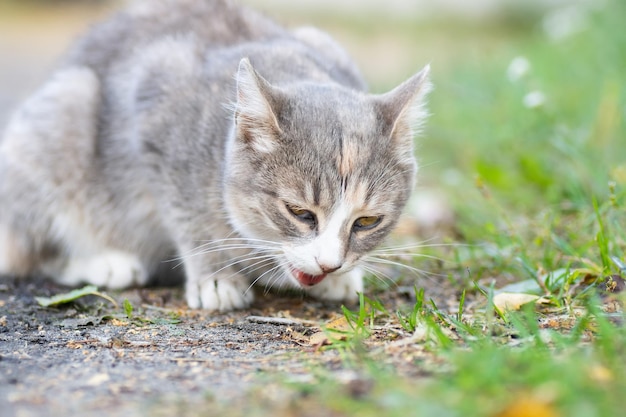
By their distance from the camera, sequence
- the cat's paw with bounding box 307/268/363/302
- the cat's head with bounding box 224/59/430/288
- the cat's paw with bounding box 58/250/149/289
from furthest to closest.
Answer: the cat's paw with bounding box 58/250/149/289 → the cat's paw with bounding box 307/268/363/302 → the cat's head with bounding box 224/59/430/288

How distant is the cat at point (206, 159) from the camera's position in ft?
9.63

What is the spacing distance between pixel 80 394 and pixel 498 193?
128 inches

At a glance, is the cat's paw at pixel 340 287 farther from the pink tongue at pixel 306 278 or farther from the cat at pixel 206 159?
the pink tongue at pixel 306 278

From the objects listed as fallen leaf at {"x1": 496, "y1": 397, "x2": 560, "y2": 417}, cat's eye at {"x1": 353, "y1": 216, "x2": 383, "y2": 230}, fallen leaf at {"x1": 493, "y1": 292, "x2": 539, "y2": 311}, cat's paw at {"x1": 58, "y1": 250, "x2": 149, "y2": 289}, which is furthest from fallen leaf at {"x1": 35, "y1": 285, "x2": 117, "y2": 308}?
fallen leaf at {"x1": 496, "y1": 397, "x2": 560, "y2": 417}

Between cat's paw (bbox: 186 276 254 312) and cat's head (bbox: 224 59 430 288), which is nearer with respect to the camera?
cat's head (bbox: 224 59 430 288)

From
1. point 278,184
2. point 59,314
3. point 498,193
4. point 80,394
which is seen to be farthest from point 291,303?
point 498,193

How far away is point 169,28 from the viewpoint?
4.14 m

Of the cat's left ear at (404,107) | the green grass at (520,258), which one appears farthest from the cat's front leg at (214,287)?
the cat's left ear at (404,107)

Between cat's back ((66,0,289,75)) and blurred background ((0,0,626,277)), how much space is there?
877 mm

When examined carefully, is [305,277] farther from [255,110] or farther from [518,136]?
[518,136]

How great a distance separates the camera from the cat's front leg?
130 inches

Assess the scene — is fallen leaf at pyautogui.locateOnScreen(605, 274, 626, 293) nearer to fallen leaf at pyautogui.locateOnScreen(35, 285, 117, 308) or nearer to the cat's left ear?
the cat's left ear

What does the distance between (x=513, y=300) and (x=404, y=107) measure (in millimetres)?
918

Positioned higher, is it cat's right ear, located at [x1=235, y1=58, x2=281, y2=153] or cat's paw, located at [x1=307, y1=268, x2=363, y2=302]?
cat's right ear, located at [x1=235, y1=58, x2=281, y2=153]
